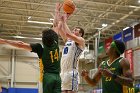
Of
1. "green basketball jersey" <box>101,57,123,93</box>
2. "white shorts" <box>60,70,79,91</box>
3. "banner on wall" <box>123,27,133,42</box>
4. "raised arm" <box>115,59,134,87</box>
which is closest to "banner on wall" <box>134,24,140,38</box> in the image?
"banner on wall" <box>123,27,133,42</box>

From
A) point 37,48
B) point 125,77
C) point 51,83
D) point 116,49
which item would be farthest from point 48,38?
point 125,77

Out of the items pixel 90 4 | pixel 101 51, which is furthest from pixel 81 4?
pixel 101 51

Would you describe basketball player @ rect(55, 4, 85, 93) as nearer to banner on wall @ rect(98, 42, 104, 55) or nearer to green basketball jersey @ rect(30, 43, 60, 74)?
green basketball jersey @ rect(30, 43, 60, 74)

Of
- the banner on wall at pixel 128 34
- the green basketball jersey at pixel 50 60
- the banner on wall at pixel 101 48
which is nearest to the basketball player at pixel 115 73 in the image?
the green basketball jersey at pixel 50 60

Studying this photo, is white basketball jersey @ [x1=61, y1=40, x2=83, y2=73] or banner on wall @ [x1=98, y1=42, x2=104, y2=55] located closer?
white basketball jersey @ [x1=61, y1=40, x2=83, y2=73]

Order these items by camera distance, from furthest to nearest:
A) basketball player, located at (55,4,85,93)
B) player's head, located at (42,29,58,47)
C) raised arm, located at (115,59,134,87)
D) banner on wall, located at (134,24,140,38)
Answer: banner on wall, located at (134,24,140,38) < basketball player, located at (55,4,85,93) < player's head, located at (42,29,58,47) < raised arm, located at (115,59,134,87)

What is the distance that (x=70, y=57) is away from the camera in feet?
17.9

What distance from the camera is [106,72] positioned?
3.88 m

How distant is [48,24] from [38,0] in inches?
141

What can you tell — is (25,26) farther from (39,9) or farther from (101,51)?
(101,51)

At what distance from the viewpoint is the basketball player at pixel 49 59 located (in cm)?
406

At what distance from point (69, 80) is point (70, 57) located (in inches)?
16.9

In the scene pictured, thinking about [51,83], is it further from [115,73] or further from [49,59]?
[115,73]

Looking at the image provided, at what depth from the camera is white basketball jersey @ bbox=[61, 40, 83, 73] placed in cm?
543
